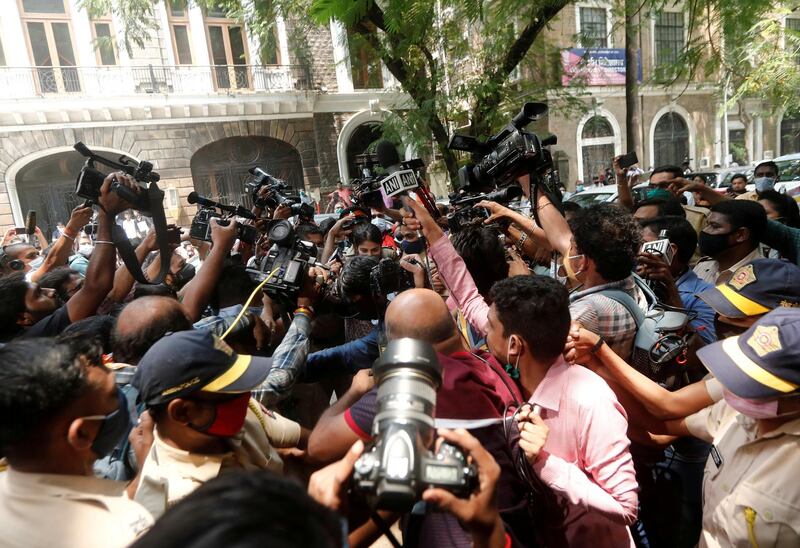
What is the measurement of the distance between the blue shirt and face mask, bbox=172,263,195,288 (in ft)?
11.6

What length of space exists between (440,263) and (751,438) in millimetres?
1340

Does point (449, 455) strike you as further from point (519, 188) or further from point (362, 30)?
point (362, 30)

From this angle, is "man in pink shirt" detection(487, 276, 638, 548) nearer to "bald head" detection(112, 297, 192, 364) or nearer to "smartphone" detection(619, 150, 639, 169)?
"bald head" detection(112, 297, 192, 364)

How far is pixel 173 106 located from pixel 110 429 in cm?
1527

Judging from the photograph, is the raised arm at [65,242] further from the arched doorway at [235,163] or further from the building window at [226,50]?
the building window at [226,50]

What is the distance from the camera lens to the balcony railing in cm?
1324

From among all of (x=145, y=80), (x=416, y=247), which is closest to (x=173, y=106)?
(x=145, y=80)

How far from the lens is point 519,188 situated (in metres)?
3.09

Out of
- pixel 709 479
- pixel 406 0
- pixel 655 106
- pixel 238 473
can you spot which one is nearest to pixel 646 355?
pixel 709 479

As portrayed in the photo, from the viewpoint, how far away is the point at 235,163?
1591 cm

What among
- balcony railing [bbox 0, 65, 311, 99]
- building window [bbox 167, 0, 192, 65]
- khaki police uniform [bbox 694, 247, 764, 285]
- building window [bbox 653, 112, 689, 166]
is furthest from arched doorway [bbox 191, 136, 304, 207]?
building window [bbox 653, 112, 689, 166]

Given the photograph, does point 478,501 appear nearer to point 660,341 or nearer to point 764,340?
point 764,340

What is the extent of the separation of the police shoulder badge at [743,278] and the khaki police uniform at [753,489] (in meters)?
0.63

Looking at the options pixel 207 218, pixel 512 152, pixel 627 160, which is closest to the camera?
pixel 512 152
